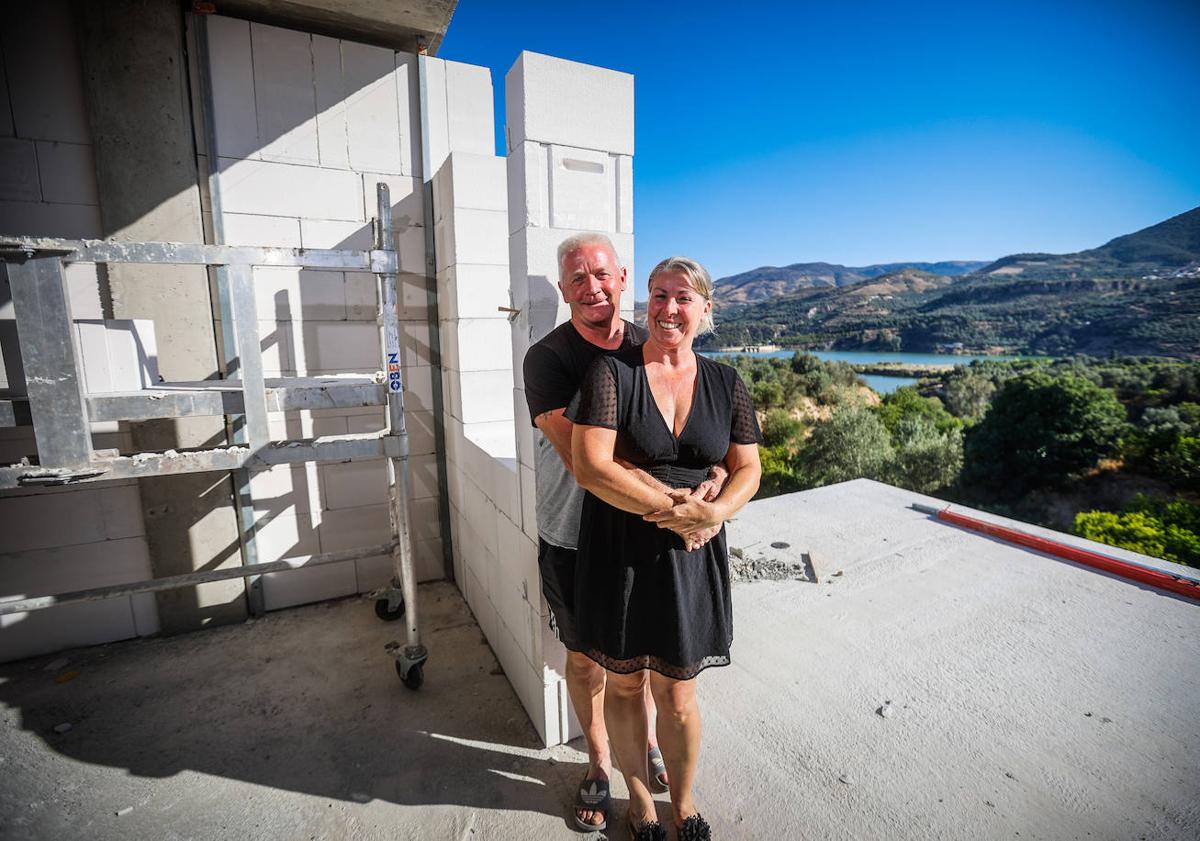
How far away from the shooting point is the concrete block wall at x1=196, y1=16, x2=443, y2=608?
300 centimetres

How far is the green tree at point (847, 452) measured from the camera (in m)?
21.5

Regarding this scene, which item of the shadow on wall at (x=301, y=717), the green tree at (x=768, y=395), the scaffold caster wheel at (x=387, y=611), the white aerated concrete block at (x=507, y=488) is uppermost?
the white aerated concrete block at (x=507, y=488)

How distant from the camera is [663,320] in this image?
1.52m

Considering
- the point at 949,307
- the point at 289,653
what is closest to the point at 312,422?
the point at 289,653

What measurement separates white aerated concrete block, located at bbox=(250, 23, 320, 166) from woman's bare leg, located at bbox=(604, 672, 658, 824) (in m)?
3.35

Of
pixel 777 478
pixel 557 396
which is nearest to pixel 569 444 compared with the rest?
pixel 557 396

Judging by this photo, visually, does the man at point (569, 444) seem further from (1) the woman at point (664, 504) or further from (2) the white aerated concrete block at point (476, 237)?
(2) the white aerated concrete block at point (476, 237)

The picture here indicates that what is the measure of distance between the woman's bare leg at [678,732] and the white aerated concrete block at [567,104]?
1.84m

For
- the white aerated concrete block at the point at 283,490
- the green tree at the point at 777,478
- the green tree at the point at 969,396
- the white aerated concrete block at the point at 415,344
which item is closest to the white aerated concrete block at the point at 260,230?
the white aerated concrete block at the point at 415,344

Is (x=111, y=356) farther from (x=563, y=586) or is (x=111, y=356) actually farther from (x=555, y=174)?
(x=563, y=586)

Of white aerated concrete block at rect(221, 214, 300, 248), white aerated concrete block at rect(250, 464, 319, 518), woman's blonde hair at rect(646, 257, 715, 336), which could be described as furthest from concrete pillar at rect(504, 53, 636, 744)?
white aerated concrete block at rect(250, 464, 319, 518)

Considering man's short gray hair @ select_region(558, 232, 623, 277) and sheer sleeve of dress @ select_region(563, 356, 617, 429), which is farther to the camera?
man's short gray hair @ select_region(558, 232, 623, 277)

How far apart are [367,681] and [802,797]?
81.2 inches

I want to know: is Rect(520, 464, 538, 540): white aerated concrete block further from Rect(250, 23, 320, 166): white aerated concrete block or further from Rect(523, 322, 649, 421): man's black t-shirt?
Rect(250, 23, 320, 166): white aerated concrete block
